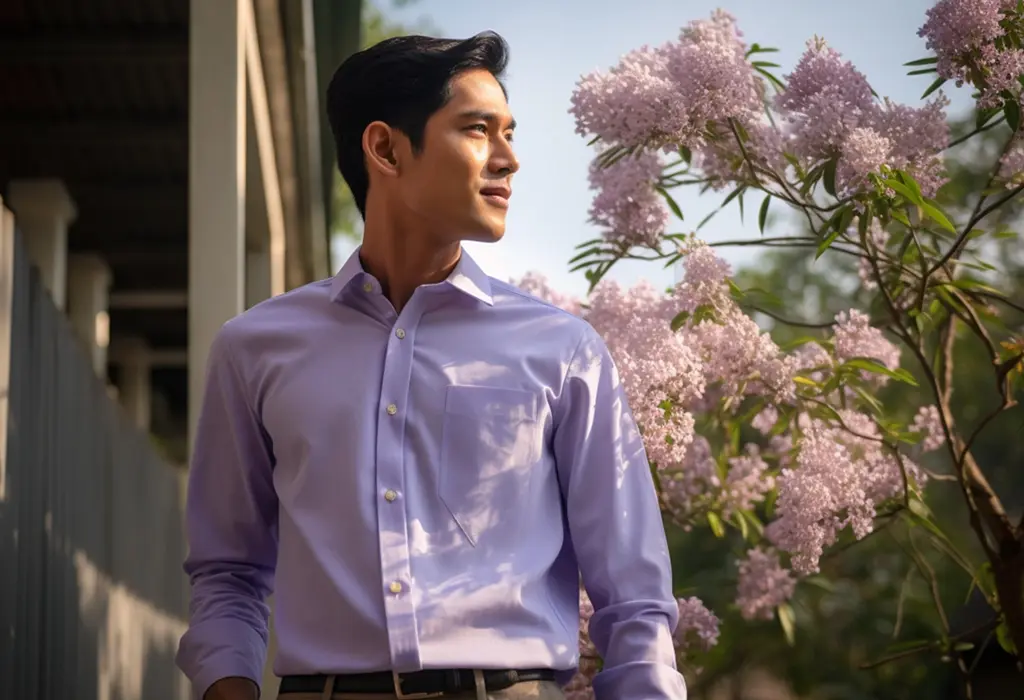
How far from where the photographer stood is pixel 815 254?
2932 millimetres

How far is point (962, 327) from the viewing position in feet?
13.5

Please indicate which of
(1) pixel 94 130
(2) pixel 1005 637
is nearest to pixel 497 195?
(2) pixel 1005 637

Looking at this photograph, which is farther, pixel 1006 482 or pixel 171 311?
pixel 1006 482

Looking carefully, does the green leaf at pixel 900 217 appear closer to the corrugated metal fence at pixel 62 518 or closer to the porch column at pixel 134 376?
the corrugated metal fence at pixel 62 518

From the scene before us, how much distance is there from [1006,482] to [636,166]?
18.9 meters


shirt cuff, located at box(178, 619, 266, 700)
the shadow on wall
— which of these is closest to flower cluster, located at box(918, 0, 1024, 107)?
shirt cuff, located at box(178, 619, 266, 700)

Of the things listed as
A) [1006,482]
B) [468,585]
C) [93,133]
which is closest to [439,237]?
[468,585]

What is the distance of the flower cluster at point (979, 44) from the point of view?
290 cm

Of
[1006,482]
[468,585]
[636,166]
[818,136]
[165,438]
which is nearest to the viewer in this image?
[468,585]

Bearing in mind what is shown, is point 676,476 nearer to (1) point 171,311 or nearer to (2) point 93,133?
(2) point 93,133

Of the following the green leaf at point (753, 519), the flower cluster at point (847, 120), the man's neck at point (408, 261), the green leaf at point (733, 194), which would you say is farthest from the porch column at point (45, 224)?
the man's neck at point (408, 261)

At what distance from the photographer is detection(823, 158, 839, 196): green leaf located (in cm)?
304

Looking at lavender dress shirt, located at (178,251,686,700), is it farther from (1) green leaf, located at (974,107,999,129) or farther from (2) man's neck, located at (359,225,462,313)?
(1) green leaf, located at (974,107,999,129)

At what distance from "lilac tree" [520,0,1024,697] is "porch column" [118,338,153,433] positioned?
781 cm
